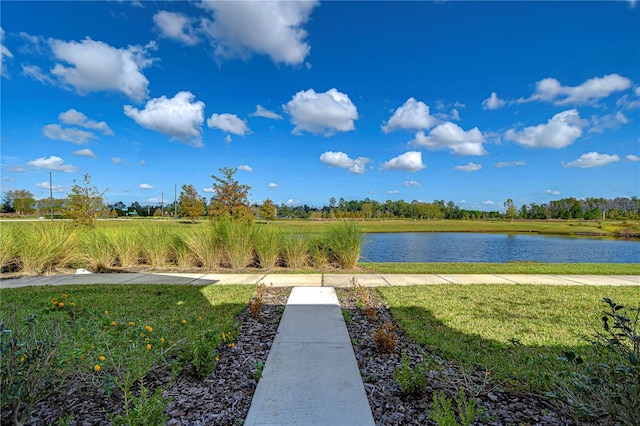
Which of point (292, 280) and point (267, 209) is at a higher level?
point (267, 209)

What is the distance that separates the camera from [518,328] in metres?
3.47

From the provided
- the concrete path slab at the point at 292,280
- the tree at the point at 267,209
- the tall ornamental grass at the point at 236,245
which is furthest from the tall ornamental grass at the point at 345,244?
the tree at the point at 267,209

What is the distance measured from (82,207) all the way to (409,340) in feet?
41.8

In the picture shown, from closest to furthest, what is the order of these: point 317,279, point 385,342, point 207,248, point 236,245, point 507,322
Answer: point 385,342 < point 507,322 < point 317,279 < point 236,245 < point 207,248

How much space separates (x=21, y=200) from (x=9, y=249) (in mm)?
50631

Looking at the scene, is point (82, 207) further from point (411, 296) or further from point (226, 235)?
point (411, 296)

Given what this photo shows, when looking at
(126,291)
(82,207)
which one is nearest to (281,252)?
(126,291)

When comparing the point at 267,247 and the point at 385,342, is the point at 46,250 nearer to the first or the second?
the point at 267,247

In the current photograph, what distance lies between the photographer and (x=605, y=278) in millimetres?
6488

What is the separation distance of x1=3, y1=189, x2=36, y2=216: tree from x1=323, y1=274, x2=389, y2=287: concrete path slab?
183ft

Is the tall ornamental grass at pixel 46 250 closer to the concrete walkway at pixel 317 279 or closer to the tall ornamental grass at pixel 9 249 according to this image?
the tall ornamental grass at pixel 9 249

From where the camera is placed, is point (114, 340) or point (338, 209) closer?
point (114, 340)

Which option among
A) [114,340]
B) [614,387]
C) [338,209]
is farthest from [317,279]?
[338,209]

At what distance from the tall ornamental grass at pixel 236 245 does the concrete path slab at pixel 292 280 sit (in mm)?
1211
